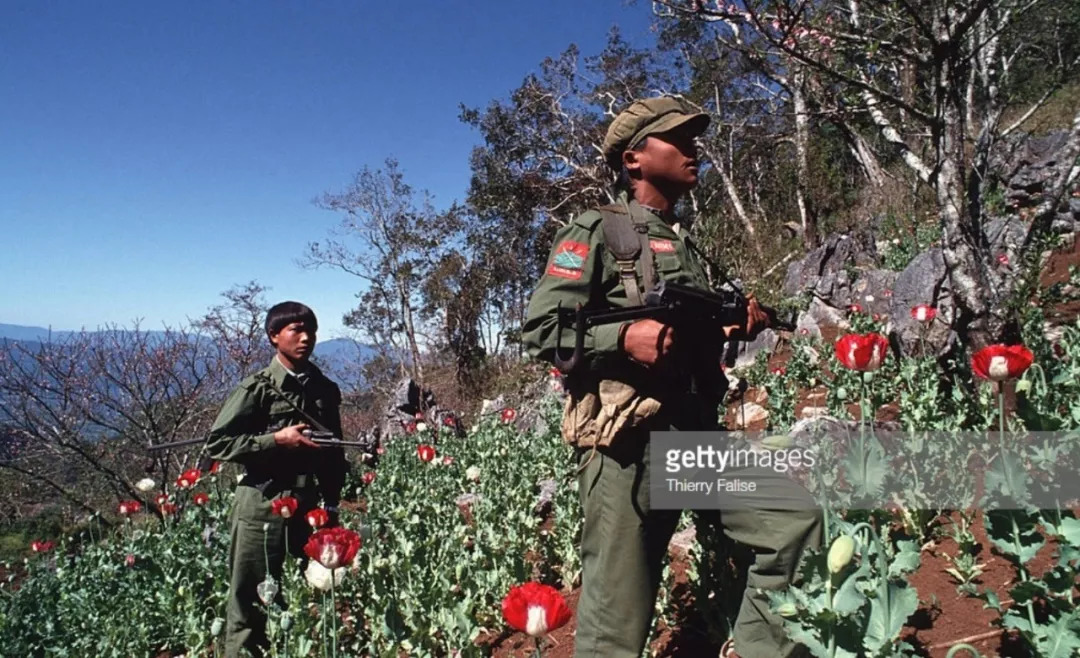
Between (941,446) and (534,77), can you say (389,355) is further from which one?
(941,446)

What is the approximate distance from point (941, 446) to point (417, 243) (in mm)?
19775

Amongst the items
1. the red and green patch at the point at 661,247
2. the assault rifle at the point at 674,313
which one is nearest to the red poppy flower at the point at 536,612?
the assault rifle at the point at 674,313

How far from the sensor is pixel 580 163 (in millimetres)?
18172

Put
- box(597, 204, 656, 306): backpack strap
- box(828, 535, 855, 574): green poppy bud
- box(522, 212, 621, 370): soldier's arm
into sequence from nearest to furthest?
box(828, 535, 855, 574): green poppy bud < box(522, 212, 621, 370): soldier's arm < box(597, 204, 656, 306): backpack strap

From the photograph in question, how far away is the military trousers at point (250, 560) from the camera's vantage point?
117 inches

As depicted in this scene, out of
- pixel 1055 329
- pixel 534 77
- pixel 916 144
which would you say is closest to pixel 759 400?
pixel 1055 329

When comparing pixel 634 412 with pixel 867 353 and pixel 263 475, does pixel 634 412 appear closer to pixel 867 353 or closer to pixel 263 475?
pixel 867 353

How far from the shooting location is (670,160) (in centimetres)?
196

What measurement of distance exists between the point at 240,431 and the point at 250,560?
59 cm

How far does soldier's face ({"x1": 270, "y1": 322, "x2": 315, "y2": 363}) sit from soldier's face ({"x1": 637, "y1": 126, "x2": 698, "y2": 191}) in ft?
6.56

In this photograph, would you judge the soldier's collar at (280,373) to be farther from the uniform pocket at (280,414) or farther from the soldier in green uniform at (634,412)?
the soldier in green uniform at (634,412)

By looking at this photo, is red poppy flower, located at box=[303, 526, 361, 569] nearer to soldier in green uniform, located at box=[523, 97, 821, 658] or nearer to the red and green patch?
soldier in green uniform, located at box=[523, 97, 821, 658]

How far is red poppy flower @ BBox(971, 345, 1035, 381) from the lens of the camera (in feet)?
5.92

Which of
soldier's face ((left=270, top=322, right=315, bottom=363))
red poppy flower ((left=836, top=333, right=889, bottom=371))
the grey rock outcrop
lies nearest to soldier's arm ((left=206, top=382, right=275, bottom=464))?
soldier's face ((left=270, top=322, right=315, bottom=363))
